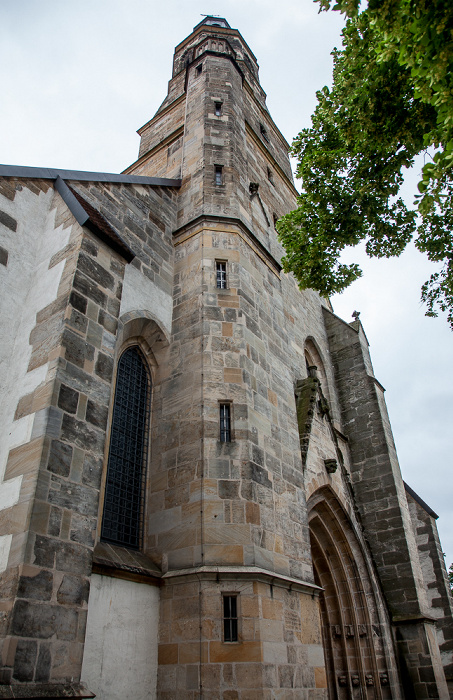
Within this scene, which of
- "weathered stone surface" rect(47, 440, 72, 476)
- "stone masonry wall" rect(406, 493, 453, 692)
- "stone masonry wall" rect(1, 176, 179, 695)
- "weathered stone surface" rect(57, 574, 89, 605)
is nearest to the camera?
"stone masonry wall" rect(1, 176, 179, 695)

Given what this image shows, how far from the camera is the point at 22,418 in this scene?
563 centimetres

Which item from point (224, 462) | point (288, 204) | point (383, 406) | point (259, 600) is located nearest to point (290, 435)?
point (224, 462)

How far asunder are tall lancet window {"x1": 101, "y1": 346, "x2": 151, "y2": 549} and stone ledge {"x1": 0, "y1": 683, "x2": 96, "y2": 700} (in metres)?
2.66

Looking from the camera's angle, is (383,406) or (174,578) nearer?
(174,578)

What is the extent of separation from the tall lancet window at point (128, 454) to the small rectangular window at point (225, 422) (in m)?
1.38

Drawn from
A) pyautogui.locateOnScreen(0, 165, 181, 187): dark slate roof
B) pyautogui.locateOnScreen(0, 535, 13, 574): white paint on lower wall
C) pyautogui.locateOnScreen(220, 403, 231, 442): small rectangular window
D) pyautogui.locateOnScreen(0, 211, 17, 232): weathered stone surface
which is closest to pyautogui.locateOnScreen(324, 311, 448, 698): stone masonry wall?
pyautogui.locateOnScreen(220, 403, 231, 442): small rectangular window

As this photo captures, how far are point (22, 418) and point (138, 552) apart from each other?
294 centimetres

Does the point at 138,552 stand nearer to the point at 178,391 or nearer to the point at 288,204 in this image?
the point at 178,391

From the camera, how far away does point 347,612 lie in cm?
1117

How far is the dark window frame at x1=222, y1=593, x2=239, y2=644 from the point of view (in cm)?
637

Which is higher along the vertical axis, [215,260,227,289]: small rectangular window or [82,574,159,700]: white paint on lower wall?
[215,260,227,289]: small rectangular window

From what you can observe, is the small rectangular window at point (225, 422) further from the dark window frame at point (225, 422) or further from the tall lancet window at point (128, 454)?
the tall lancet window at point (128, 454)

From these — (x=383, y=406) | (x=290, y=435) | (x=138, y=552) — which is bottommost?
(x=138, y=552)

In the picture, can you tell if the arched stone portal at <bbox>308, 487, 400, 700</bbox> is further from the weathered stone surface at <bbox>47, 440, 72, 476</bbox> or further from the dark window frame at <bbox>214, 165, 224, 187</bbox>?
the dark window frame at <bbox>214, 165, 224, 187</bbox>
